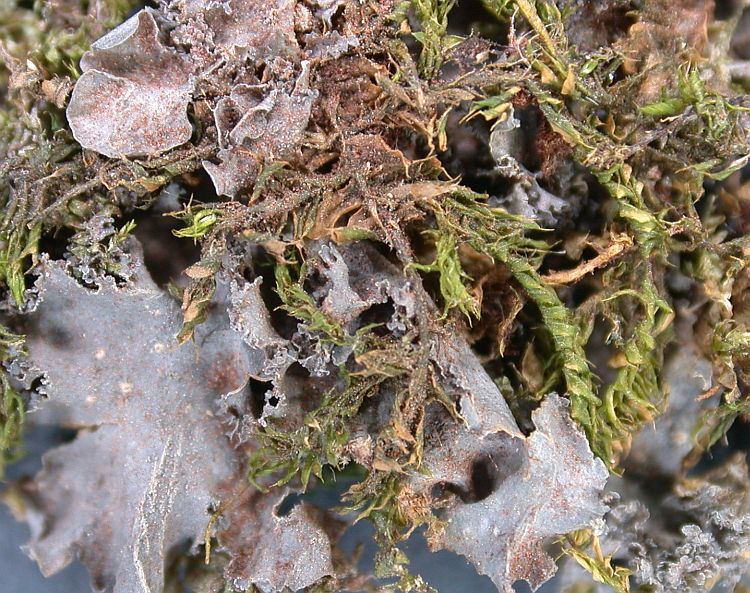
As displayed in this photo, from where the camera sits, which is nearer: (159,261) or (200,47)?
(200,47)

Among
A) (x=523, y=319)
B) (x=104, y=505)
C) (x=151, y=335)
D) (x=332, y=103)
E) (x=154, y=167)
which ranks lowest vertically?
(x=104, y=505)

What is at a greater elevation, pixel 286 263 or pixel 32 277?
pixel 286 263

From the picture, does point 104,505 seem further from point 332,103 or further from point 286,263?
point 332,103

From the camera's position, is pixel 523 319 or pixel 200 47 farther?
pixel 523 319

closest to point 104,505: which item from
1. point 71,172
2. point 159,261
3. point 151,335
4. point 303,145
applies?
point 151,335

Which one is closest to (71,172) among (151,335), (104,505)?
(151,335)

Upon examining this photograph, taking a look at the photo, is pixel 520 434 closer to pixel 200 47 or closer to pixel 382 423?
pixel 382 423
